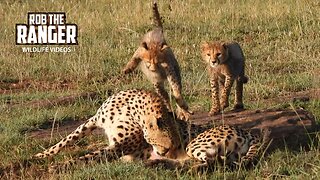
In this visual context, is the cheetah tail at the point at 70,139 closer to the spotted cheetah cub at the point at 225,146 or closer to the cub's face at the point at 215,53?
the spotted cheetah cub at the point at 225,146

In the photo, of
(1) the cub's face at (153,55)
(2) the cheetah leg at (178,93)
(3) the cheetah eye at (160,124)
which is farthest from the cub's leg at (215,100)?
(3) the cheetah eye at (160,124)

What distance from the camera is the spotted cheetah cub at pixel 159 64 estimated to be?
548cm

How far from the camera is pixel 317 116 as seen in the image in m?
5.58

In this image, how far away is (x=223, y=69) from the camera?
5.91 m

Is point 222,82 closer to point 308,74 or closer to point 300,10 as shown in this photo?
point 308,74

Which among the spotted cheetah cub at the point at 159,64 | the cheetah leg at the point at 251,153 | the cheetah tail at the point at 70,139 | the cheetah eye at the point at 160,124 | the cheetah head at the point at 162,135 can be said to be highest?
the spotted cheetah cub at the point at 159,64

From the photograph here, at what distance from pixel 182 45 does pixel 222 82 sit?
3436 mm

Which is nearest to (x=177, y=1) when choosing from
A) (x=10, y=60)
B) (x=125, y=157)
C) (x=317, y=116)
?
(x=10, y=60)

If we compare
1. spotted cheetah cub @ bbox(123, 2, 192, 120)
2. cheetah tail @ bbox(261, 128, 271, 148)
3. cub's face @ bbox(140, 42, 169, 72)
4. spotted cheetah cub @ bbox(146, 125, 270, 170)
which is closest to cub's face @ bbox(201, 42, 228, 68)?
spotted cheetah cub @ bbox(123, 2, 192, 120)

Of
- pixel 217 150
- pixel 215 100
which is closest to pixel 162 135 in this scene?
pixel 217 150

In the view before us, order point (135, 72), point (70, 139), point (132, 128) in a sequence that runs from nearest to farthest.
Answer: point (132, 128)
point (70, 139)
point (135, 72)

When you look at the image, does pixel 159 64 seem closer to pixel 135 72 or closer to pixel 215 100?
pixel 215 100

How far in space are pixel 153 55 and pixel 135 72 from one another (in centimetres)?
283

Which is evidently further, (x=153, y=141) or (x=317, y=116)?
(x=317, y=116)
